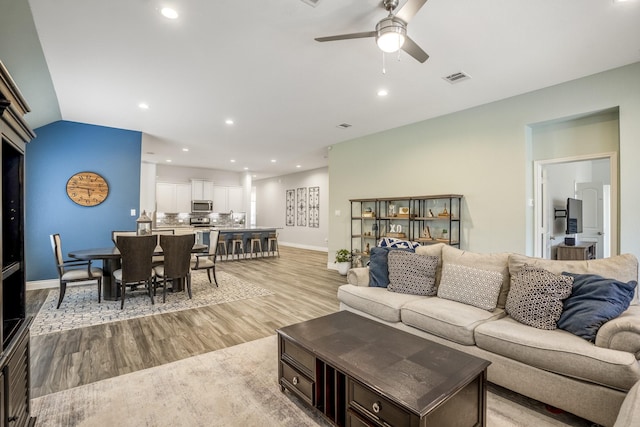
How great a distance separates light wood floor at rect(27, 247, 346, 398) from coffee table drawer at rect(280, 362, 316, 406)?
1129 mm

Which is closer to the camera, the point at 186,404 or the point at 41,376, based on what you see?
the point at 186,404

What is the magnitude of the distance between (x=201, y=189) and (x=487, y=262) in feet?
32.3

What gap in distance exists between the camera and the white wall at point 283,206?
34.8 feet

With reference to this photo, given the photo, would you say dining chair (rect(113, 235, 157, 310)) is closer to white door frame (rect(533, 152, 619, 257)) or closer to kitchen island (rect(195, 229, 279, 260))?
kitchen island (rect(195, 229, 279, 260))

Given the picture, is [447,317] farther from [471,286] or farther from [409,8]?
[409,8]

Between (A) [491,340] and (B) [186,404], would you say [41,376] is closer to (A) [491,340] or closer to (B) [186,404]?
(B) [186,404]

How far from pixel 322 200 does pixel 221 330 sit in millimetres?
7557

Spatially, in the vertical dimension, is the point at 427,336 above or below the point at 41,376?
above

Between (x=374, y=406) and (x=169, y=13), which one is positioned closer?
(x=374, y=406)

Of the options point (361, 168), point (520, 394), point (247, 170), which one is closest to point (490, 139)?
point (361, 168)

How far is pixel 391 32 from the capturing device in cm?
219

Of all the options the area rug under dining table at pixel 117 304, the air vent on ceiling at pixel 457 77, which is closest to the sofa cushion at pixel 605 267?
the air vent on ceiling at pixel 457 77

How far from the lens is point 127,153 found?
595 centimetres

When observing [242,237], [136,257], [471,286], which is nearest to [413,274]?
[471,286]
